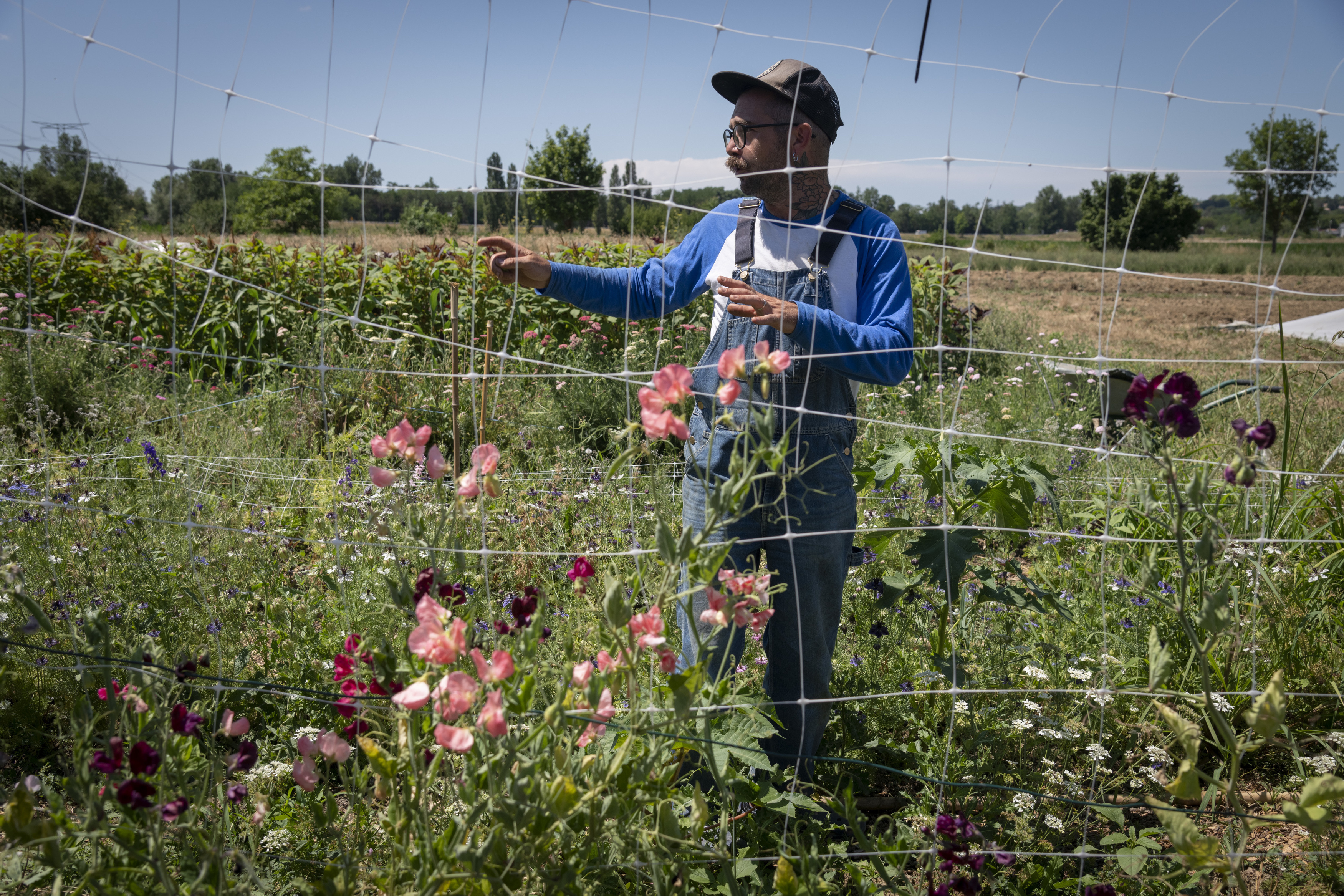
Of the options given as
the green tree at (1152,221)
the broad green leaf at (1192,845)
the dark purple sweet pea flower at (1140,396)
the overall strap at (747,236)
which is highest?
the green tree at (1152,221)

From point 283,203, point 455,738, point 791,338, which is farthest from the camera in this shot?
point 283,203

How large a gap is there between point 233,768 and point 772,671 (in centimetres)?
115

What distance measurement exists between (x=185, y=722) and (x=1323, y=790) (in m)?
1.53

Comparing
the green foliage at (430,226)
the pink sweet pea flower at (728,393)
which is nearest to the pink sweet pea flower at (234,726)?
the pink sweet pea flower at (728,393)

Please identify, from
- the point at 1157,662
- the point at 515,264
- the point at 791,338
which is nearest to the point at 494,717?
the point at 1157,662

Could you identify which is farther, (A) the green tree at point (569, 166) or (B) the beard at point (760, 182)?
(A) the green tree at point (569, 166)

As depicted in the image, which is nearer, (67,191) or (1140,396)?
(1140,396)

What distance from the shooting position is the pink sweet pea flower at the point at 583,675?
1.03 m

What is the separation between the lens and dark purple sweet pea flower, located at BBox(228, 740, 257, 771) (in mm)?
1083

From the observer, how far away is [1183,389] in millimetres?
1146

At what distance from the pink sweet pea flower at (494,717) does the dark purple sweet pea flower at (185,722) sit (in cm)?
43

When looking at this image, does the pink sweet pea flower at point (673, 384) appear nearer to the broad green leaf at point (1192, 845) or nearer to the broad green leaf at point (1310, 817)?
the broad green leaf at point (1192, 845)

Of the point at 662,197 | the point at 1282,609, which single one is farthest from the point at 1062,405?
the point at 662,197

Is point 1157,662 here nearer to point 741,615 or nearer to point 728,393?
point 741,615
